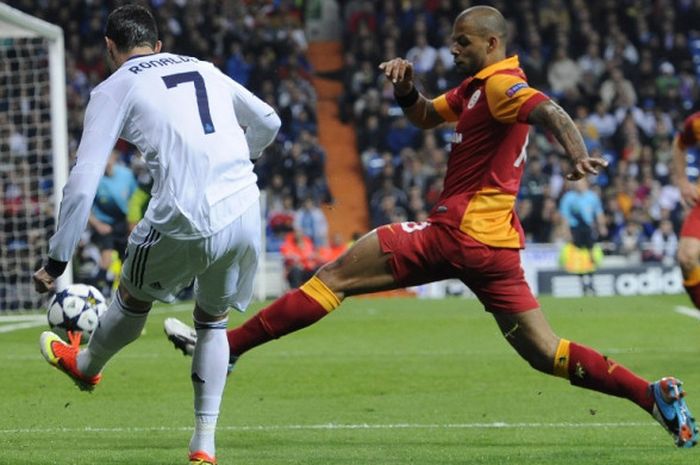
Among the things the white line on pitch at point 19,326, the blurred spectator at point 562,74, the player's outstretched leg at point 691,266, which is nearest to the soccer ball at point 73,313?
the player's outstretched leg at point 691,266

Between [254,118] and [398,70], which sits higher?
[398,70]

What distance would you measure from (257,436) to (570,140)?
2.55 metres

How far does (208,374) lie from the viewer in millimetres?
6340

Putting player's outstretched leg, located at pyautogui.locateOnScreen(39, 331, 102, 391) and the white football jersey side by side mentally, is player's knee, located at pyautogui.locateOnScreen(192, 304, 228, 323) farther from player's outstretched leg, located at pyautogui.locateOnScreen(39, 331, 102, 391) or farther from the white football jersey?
player's outstretched leg, located at pyautogui.locateOnScreen(39, 331, 102, 391)

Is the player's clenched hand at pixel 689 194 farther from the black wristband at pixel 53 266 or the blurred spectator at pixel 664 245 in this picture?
the blurred spectator at pixel 664 245

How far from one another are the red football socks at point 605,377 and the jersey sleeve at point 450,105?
55.1 inches

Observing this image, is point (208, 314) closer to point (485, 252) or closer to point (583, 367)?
point (485, 252)

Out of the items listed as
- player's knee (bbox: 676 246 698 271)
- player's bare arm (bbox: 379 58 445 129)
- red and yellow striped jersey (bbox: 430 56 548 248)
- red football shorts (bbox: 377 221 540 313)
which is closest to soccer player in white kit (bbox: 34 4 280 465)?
red football shorts (bbox: 377 221 540 313)

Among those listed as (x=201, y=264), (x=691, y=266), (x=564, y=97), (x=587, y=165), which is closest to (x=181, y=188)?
(x=201, y=264)

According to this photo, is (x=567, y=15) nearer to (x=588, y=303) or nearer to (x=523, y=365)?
(x=588, y=303)

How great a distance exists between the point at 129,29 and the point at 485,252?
2.02 metres

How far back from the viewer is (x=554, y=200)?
25.2m

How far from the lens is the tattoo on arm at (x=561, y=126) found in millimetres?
6309

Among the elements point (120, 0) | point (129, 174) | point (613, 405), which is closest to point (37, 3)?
point (120, 0)
